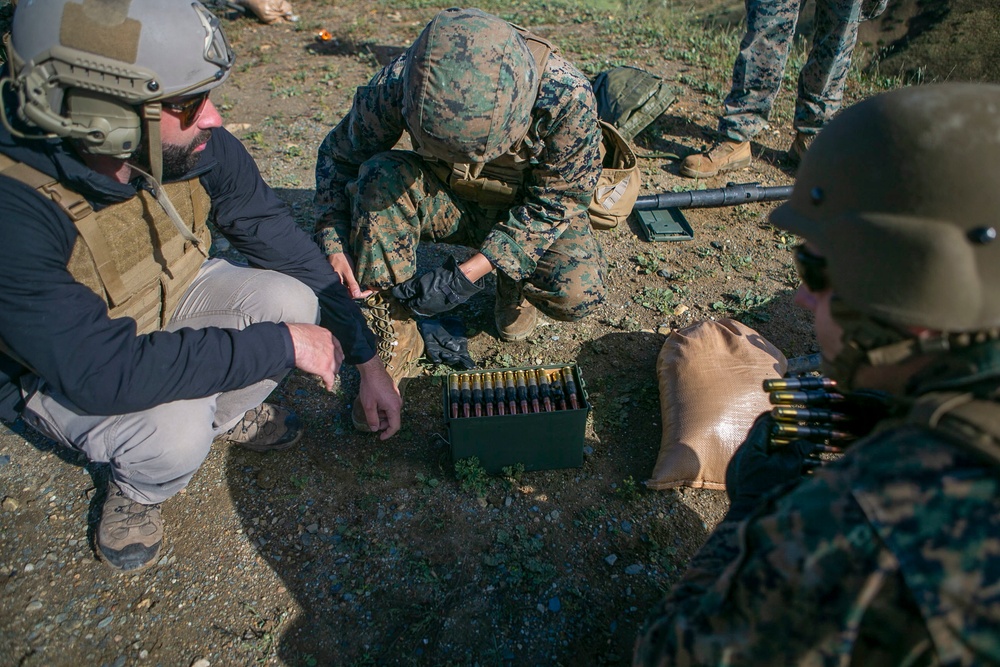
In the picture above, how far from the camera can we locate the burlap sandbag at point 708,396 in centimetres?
326

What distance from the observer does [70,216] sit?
2.42 meters

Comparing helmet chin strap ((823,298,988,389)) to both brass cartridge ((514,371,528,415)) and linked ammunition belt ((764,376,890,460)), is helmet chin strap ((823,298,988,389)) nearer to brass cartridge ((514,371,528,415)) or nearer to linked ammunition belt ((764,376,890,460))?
linked ammunition belt ((764,376,890,460))

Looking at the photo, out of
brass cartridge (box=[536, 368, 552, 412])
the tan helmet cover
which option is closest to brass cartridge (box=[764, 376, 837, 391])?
the tan helmet cover

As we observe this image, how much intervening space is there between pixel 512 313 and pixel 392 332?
2.52ft

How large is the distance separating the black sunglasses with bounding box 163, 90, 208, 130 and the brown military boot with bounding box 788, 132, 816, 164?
199 inches

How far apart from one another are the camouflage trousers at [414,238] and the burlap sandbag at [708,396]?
0.59 m

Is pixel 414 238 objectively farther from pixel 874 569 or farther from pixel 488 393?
pixel 874 569

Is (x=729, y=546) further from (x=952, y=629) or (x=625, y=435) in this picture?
(x=625, y=435)

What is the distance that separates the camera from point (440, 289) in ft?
11.8

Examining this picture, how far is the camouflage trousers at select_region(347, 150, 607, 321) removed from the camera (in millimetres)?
3672

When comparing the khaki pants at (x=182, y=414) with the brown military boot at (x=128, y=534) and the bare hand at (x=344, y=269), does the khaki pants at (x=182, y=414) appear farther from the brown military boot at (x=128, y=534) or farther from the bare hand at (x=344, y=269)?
the bare hand at (x=344, y=269)

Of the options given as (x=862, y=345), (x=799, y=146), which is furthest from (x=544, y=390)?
(x=799, y=146)

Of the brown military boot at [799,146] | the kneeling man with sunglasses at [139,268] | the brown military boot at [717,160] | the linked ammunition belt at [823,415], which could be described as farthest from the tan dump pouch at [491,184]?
the brown military boot at [799,146]

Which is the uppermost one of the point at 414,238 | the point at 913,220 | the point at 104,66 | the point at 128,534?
the point at 913,220
